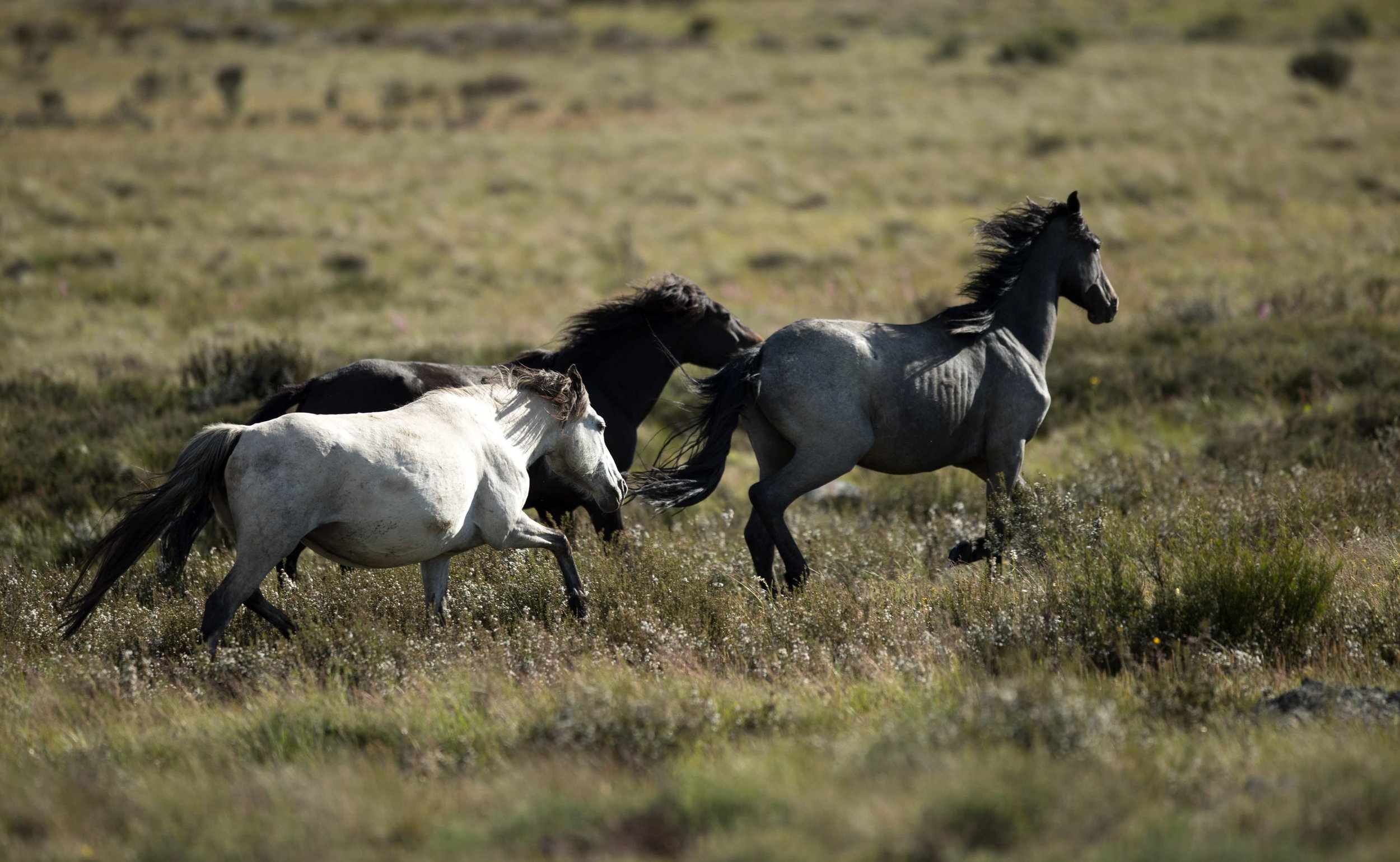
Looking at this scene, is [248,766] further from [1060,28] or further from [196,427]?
[1060,28]

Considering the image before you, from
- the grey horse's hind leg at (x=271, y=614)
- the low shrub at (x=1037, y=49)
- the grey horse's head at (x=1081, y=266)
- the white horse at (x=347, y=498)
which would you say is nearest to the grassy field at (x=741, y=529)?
the grey horse's hind leg at (x=271, y=614)

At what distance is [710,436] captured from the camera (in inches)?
A: 274

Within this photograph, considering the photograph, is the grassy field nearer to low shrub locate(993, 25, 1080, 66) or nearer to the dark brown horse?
the dark brown horse

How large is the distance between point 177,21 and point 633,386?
56.7 meters

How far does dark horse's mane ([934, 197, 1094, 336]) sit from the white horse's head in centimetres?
242

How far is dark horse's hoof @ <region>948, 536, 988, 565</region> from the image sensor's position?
23.7ft

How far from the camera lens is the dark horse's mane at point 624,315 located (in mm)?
8391

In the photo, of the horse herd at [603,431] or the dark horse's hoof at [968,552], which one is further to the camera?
the dark horse's hoof at [968,552]

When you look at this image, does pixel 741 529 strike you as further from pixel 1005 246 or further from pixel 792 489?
pixel 1005 246

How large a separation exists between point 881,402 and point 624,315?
236 centimetres

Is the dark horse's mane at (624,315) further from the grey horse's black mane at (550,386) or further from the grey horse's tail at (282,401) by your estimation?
the grey horse's tail at (282,401)

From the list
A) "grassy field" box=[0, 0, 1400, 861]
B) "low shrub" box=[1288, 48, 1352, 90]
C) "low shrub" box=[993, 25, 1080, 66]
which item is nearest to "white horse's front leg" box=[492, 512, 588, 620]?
"grassy field" box=[0, 0, 1400, 861]

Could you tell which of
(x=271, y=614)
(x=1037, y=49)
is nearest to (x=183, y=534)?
(x=271, y=614)

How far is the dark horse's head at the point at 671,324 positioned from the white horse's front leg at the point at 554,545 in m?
2.31
